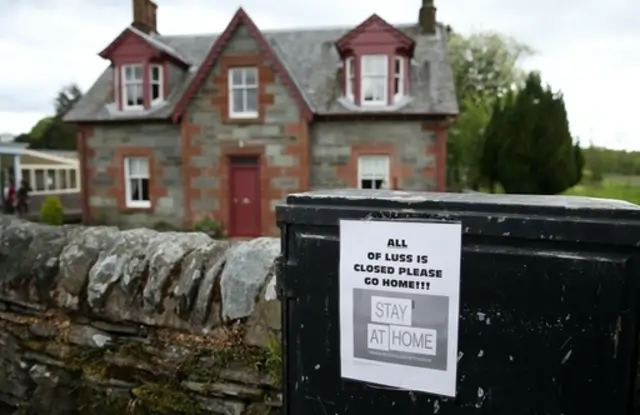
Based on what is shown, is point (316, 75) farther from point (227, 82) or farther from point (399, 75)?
point (227, 82)

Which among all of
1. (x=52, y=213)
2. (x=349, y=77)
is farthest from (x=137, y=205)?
(x=349, y=77)

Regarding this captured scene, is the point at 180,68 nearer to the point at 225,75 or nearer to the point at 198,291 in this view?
the point at 225,75

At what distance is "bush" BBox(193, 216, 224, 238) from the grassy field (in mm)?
8972

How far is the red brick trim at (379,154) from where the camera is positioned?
515 inches

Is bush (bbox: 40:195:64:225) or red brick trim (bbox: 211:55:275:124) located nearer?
red brick trim (bbox: 211:55:275:124)

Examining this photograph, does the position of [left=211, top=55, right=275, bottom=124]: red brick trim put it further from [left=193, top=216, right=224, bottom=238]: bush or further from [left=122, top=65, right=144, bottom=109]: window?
[left=193, top=216, right=224, bottom=238]: bush

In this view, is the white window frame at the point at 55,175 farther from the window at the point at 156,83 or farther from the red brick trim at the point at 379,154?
the red brick trim at the point at 379,154

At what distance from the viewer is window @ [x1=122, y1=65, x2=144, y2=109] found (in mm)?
14125

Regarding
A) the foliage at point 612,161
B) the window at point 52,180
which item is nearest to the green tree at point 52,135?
the window at point 52,180

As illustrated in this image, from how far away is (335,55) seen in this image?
14078 mm

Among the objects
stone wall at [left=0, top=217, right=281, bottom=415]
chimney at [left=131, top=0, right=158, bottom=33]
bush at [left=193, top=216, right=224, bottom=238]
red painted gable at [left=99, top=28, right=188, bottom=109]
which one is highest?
chimney at [left=131, top=0, right=158, bottom=33]

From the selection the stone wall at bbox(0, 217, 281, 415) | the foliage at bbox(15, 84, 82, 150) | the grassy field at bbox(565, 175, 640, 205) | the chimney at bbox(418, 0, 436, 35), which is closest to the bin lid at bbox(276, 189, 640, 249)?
the stone wall at bbox(0, 217, 281, 415)

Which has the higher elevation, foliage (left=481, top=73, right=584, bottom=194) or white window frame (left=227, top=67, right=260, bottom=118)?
white window frame (left=227, top=67, right=260, bottom=118)

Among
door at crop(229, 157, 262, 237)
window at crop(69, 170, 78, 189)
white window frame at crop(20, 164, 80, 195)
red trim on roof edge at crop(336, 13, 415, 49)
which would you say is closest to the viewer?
red trim on roof edge at crop(336, 13, 415, 49)
